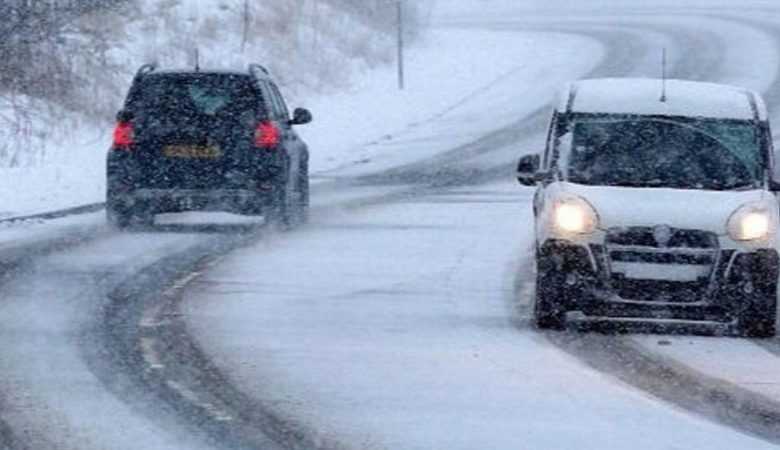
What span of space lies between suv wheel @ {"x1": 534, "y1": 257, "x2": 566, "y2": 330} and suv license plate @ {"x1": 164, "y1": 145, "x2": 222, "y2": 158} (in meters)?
8.07

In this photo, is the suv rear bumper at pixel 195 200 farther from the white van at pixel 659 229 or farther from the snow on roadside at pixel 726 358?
the snow on roadside at pixel 726 358

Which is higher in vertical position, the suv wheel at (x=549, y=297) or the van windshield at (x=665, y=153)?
the van windshield at (x=665, y=153)

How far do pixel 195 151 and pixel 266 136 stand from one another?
2.35ft

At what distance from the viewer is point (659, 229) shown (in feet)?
49.6

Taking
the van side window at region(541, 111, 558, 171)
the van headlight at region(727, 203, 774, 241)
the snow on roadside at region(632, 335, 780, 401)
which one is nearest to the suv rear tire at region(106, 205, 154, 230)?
the van side window at region(541, 111, 558, 171)

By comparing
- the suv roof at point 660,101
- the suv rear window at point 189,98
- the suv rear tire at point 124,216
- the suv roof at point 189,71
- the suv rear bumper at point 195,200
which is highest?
the suv roof at point 660,101

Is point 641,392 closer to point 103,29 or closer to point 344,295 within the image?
point 344,295

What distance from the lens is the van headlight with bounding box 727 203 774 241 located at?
601 inches

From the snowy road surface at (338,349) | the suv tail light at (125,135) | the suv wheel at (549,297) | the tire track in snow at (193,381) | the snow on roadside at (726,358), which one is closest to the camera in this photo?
the tire track in snow at (193,381)

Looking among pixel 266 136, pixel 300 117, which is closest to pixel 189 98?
pixel 266 136

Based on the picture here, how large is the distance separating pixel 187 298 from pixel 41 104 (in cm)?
1681

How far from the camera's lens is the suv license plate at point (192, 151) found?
23.1m

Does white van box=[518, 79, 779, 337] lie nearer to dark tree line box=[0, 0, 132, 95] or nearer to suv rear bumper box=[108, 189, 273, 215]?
suv rear bumper box=[108, 189, 273, 215]

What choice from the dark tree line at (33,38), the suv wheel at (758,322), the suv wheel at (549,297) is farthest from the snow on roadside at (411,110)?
the suv wheel at (758,322)
